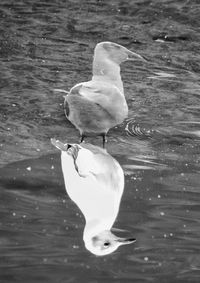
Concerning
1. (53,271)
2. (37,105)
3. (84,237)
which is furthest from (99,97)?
(53,271)

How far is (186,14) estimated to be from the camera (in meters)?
11.1

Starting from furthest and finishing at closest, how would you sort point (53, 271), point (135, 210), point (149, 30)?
1. point (149, 30)
2. point (135, 210)
3. point (53, 271)

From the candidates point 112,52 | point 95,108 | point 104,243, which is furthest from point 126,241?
point 112,52

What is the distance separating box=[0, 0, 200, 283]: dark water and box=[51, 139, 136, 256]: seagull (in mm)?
69

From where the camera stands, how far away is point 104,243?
5516 millimetres

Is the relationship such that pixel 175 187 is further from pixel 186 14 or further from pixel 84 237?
pixel 186 14

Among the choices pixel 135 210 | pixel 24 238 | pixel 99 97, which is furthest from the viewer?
pixel 99 97

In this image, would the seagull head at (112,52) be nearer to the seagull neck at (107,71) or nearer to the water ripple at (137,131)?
the seagull neck at (107,71)

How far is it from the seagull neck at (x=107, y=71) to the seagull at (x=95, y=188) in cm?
77

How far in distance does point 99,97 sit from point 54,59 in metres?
2.32

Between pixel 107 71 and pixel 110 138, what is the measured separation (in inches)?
31.2

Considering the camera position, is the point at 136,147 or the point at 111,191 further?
the point at 136,147

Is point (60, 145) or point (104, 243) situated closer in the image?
point (104, 243)

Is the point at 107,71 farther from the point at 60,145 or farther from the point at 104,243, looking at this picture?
the point at 104,243
